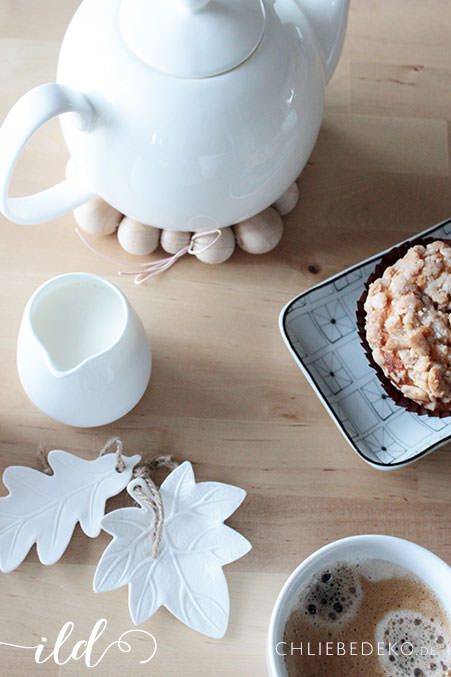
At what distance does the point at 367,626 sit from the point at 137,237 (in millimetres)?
473

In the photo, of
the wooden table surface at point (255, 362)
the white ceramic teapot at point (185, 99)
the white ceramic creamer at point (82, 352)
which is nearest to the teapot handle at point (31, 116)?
the white ceramic teapot at point (185, 99)

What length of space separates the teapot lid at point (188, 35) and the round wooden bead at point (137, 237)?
229 mm

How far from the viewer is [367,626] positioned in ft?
2.50

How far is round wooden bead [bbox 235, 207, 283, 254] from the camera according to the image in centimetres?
86

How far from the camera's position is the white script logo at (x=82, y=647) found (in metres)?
0.77

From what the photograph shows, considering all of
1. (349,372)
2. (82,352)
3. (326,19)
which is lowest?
(349,372)

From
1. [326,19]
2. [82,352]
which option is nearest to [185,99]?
[326,19]

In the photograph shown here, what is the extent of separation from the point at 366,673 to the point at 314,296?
0.39 metres

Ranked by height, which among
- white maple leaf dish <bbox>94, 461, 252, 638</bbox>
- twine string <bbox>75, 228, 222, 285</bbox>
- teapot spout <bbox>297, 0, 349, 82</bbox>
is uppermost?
teapot spout <bbox>297, 0, 349, 82</bbox>

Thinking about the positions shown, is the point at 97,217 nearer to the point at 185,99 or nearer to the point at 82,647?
the point at 185,99

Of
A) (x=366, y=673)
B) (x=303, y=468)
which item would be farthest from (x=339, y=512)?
(x=366, y=673)

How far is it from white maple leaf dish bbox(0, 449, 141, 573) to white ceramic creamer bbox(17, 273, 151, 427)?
5cm

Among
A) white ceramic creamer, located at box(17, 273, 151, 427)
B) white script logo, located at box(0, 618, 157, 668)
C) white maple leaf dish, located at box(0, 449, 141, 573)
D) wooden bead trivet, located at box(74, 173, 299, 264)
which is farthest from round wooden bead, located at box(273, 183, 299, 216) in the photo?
white script logo, located at box(0, 618, 157, 668)

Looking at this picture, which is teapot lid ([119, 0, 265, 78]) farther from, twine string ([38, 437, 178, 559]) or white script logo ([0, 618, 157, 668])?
white script logo ([0, 618, 157, 668])
